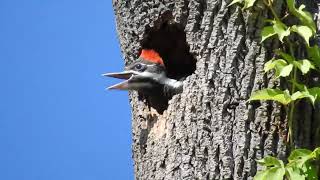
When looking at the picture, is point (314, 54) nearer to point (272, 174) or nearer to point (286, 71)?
point (286, 71)

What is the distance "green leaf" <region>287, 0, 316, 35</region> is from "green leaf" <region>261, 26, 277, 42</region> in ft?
0.39

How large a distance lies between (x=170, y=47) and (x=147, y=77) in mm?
324

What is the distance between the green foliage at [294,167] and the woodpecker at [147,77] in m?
0.75

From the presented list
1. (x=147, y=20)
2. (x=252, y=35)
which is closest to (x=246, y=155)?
(x=252, y=35)

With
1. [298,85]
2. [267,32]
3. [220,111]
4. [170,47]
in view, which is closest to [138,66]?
[170,47]

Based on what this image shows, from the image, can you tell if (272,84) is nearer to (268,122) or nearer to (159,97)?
(268,122)

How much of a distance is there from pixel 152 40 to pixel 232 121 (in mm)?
754

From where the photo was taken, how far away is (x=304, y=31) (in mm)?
3023

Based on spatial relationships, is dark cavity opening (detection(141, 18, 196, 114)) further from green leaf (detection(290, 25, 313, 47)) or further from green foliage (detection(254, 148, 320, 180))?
green foliage (detection(254, 148, 320, 180))

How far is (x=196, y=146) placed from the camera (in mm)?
3117

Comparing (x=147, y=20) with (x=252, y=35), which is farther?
(x=147, y=20)

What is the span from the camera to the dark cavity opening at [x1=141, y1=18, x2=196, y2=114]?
354 cm

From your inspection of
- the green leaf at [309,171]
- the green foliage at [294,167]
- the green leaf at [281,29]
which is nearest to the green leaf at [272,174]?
the green foliage at [294,167]

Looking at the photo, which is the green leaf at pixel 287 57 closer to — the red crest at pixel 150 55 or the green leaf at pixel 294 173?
the green leaf at pixel 294 173
